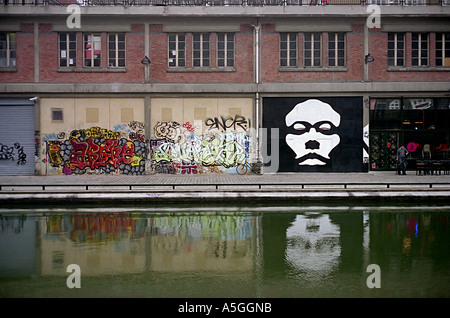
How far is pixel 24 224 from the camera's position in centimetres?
1016

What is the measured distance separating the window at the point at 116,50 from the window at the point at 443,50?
54.7 ft

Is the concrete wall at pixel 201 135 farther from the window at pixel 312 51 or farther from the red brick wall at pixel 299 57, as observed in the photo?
the window at pixel 312 51

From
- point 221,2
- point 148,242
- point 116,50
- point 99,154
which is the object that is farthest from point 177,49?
point 148,242

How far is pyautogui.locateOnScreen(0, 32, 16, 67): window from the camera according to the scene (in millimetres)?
21031

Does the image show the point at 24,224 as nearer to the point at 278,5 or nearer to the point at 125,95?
the point at 125,95

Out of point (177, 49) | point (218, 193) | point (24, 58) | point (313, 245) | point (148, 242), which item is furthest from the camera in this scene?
point (177, 49)

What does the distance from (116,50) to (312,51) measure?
10.3m

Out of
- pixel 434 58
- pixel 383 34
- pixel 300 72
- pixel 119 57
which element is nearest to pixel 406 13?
pixel 383 34

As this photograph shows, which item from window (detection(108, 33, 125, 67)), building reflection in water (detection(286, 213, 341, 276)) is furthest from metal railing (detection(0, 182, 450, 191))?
window (detection(108, 33, 125, 67))

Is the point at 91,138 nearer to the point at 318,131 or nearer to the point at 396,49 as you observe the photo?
the point at 318,131

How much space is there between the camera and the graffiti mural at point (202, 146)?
835 inches

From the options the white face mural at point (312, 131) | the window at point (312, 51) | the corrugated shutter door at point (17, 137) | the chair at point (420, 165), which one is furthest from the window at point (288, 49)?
the corrugated shutter door at point (17, 137)

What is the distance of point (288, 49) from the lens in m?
21.3
